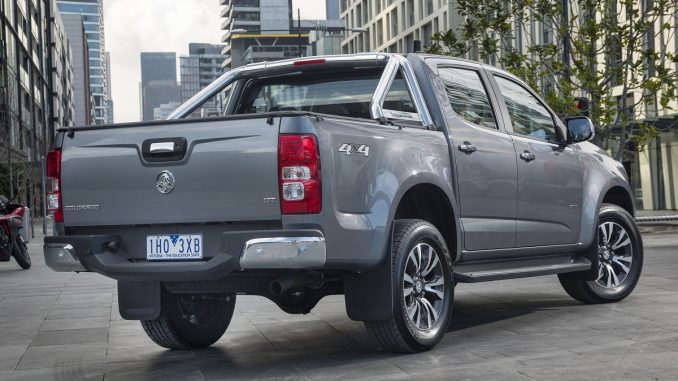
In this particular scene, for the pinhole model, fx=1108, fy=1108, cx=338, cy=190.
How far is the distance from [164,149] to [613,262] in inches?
182

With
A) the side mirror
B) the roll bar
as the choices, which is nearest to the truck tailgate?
the roll bar

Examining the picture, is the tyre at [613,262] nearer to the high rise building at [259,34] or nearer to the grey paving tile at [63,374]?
the grey paving tile at [63,374]

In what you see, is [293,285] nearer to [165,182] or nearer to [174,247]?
[174,247]

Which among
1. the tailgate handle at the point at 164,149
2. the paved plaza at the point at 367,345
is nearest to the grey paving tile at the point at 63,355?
the paved plaza at the point at 367,345

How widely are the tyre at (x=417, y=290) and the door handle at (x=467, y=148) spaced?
71 cm

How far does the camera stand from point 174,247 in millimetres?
6332

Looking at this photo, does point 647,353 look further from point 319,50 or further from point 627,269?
point 319,50

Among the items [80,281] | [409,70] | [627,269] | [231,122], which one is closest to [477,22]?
[80,281]

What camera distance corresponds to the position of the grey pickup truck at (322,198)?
6035 millimetres

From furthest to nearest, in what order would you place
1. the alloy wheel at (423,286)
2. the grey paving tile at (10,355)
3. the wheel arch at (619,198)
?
the wheel arch at (619,198) → the grey paving tile at (10,355) → the alloy wheel at (423,286)

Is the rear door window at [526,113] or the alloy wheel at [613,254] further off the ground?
the rear door window at [526,113]

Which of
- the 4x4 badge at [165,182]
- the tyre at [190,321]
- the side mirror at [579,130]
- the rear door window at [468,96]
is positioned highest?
the rear door window at [468,96]

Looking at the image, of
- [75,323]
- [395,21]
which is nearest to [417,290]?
[75,323]

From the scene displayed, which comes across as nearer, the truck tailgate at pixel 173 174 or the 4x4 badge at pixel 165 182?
the truck tailgate at pixel 173 174
